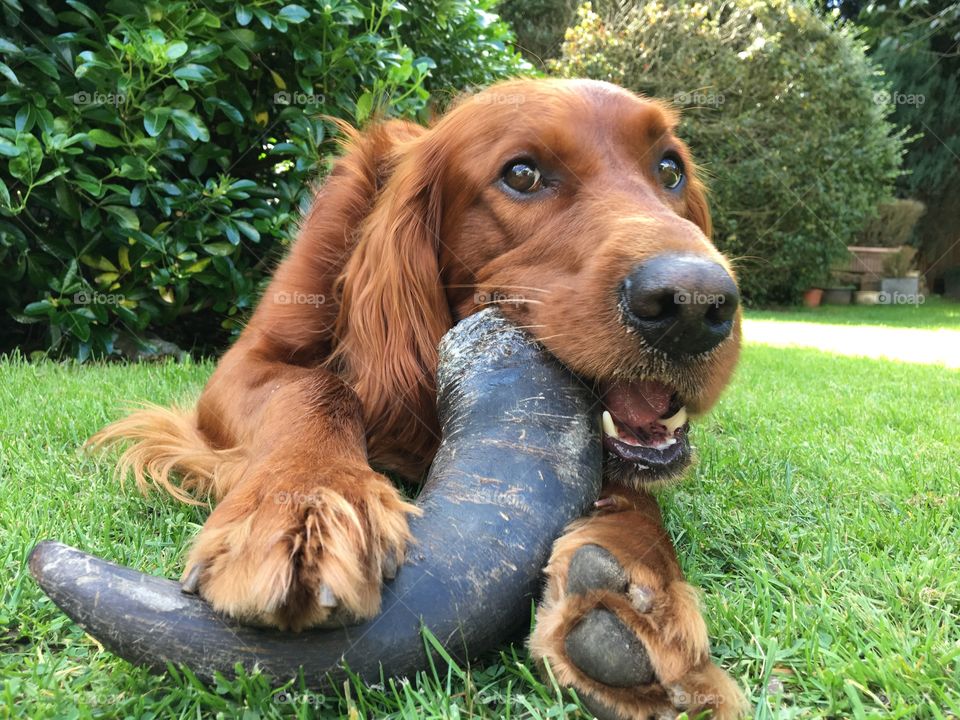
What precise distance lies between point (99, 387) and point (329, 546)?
260cm

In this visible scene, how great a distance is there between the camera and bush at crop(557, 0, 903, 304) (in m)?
12.3

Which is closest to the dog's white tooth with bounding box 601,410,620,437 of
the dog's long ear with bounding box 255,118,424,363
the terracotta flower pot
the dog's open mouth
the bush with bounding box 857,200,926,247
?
the dog's open mouth

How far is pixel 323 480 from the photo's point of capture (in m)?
1.37

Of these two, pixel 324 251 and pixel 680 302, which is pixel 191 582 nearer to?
pixel 680 302

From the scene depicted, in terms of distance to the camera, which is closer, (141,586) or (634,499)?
(141,586)

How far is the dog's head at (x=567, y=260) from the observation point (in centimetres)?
154

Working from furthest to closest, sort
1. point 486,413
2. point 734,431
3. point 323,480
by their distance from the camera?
point 734,431, point 486,413, point 323,480

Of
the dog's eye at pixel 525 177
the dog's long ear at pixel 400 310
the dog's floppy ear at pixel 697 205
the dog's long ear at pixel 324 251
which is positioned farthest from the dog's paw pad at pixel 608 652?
the dog's floppy ear at pixel 697 205

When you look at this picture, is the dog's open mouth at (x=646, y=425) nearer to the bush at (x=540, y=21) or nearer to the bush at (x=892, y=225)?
the bush at (x=540, y=21)

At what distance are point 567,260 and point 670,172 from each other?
2.36ft

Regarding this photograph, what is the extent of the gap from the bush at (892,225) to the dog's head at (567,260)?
16.4m

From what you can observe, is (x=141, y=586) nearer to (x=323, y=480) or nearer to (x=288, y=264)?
(x=323, y=480)

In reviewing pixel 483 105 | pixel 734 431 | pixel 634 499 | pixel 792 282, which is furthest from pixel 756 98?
pixel 634 499

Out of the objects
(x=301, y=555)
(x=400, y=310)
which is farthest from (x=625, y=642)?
(x=400, y=310)
